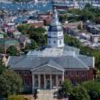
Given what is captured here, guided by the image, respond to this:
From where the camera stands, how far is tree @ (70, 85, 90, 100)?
157 ft

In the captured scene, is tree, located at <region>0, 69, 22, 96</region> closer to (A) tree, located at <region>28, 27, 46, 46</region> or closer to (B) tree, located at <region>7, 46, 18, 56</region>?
(B) tree, located at <region>7, 46, 18, 56</region>

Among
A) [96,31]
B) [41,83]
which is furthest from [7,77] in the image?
[96,31]

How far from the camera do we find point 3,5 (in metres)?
159

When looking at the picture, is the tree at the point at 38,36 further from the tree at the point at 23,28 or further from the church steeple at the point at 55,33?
the church steeple at the point at 55,33

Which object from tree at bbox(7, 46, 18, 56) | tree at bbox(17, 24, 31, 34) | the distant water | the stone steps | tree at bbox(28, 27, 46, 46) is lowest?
the distant water

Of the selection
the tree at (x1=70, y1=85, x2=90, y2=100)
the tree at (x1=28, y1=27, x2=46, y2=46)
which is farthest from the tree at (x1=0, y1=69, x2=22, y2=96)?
the tree at (x1=28, y1=27, x2=46, y2=46)

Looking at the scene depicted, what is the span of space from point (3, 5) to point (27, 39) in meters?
78.3

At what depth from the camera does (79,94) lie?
1889 inches

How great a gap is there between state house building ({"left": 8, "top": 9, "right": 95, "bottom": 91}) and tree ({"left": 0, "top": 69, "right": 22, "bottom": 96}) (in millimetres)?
2962

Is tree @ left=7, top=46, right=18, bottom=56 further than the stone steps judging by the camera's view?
Yes

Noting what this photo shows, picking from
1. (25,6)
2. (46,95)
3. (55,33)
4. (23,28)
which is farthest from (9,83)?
(25,6)

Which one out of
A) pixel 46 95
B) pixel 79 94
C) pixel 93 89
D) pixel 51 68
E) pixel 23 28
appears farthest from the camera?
pixel 23 28

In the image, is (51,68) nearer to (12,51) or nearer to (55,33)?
(55,33)

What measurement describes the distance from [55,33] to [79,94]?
1192cm
